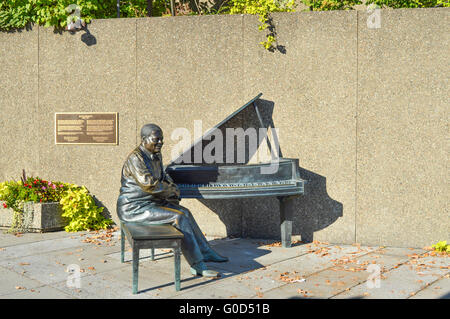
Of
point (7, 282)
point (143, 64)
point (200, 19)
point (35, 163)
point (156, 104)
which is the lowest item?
point (7, 282)

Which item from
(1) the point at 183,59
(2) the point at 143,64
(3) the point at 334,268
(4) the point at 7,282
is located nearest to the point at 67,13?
(2) the point at 143,64

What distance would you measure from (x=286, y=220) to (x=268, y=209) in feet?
2.19

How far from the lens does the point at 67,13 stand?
792cm

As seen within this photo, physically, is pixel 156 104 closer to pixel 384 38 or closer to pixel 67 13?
pixel 67 13

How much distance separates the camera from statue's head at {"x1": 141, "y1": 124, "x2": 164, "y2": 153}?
5.23 m

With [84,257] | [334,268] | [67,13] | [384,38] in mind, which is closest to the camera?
[334,268]

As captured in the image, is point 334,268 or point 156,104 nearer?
point 334,268

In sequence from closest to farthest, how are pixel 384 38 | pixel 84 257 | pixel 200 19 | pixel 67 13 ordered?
1. pixel 84 257
2. pixel 384 38
3. pixel 200 19
4. pixel 67 13

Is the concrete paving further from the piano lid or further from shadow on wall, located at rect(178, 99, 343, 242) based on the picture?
the piano lid

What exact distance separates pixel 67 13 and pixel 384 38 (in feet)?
16.7

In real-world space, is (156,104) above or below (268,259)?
above

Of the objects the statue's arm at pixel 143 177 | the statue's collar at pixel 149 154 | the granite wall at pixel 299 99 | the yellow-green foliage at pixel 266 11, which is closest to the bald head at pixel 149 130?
the statue's collar at pixel 149 154

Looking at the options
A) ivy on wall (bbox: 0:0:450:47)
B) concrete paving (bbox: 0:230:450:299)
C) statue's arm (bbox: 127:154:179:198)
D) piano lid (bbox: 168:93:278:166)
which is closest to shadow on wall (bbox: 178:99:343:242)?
piano lid (bbox: 168:93:278:166)

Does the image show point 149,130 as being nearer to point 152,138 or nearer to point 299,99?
point 152,138
